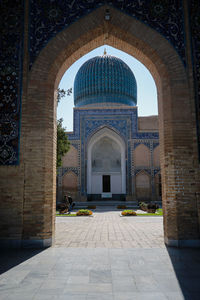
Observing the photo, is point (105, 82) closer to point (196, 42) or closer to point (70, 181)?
point (70, 181)

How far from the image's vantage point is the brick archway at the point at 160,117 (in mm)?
4184

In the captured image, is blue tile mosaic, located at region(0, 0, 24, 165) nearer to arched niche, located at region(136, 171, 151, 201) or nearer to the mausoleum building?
the mausoleum building

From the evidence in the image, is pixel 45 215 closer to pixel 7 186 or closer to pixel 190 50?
pixel 7 186

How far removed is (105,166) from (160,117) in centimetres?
1474

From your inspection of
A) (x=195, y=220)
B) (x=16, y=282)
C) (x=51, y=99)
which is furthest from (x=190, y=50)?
(x=16, y=282)

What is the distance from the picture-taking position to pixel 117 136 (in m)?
17.7

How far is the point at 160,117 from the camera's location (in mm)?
4855

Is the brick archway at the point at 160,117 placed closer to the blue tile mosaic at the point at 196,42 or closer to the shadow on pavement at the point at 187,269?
the blue tile mosaic at the point at 196,42

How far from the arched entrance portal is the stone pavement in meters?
13.8

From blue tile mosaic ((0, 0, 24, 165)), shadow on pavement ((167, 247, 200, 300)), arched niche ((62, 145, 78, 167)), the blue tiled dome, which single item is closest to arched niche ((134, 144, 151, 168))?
arched niche ((62, 145, 78, 167))

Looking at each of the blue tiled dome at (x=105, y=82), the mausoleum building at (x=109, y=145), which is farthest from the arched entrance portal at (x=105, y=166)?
the blue tiled dome at (x=105, y=82)

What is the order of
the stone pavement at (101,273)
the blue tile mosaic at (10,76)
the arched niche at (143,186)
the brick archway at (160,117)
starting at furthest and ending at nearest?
the arched niche at (143,186)
the blue tile mosaic at (10,76)
the brick archway at (160,117)
the stone pavement at (101,273)

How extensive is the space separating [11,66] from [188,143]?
3.81m

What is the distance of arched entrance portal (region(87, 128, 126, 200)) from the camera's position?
710 inches
